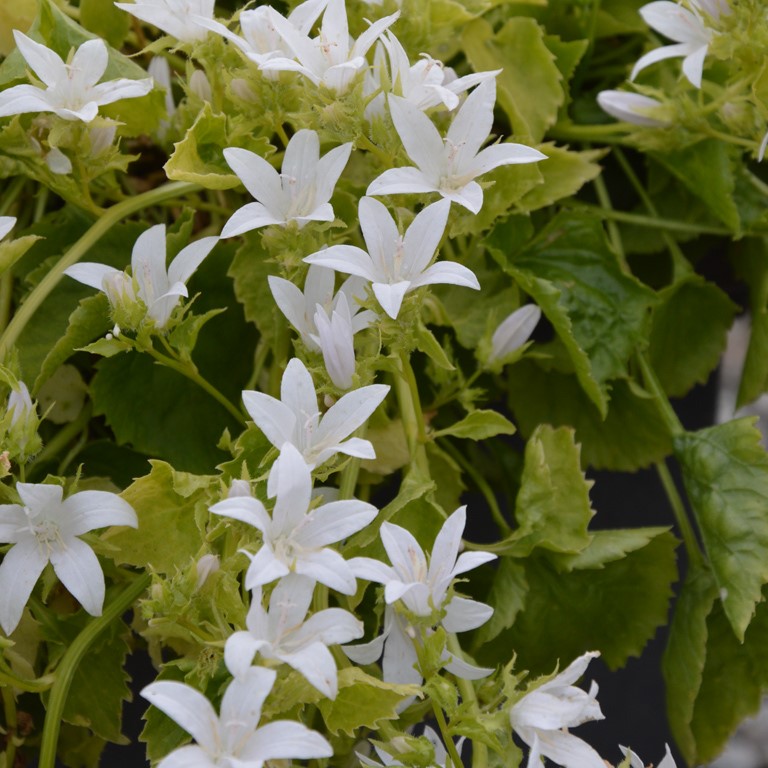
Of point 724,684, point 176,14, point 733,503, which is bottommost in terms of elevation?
point 724,684

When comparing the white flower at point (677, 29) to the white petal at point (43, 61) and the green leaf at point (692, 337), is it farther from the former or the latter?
the white petal at point (43, 61)

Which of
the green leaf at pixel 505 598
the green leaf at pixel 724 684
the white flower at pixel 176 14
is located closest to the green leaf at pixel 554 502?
the green leaf at pixel 505 598

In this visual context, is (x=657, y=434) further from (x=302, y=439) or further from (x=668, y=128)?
(x=302, y=439)

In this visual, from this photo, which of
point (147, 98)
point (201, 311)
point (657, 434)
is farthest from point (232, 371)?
point (657, 434)

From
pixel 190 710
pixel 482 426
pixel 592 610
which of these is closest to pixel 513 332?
pixel 482 426

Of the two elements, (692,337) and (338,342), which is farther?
(692,337)

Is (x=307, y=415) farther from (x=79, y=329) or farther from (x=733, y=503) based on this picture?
(x=733, y=503)
